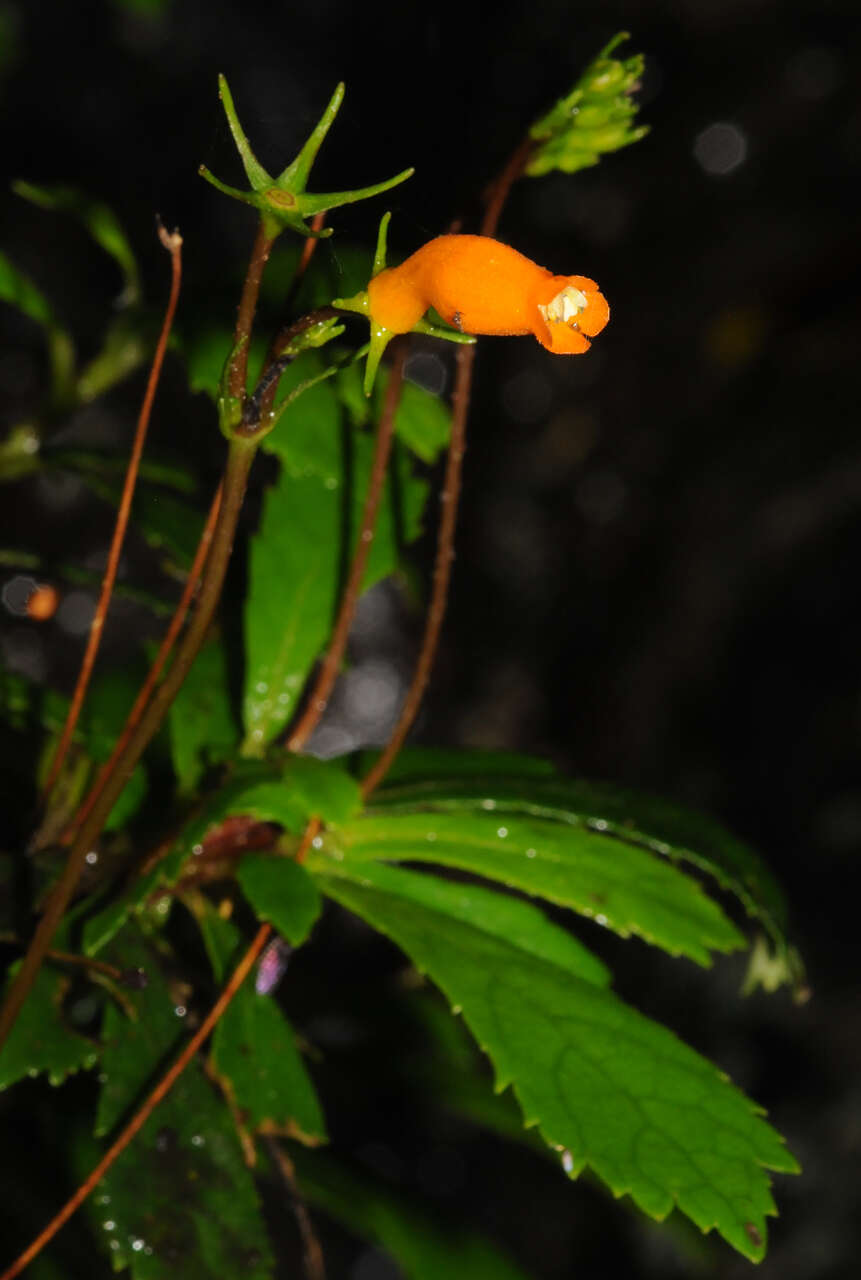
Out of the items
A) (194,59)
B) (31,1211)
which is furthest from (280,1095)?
(194,59)

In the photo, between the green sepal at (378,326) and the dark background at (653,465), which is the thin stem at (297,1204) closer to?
the green sepal at (378,326)

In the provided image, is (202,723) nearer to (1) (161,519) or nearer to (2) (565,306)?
(1) (161,519)

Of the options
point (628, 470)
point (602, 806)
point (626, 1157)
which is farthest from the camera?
point (628, 470)

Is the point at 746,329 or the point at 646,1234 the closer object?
the point at 646,1234

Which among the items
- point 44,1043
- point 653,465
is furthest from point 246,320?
point 653,465

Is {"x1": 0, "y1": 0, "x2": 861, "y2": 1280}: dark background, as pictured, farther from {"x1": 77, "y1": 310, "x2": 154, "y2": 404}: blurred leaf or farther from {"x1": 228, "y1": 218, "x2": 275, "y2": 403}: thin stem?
{"x1": 228, "y1": 218, "x2": 275, "y2": 403}: thin stem

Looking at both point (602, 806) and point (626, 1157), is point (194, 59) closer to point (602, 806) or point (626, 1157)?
point (602, 806)
